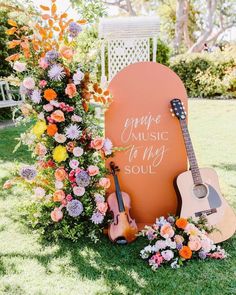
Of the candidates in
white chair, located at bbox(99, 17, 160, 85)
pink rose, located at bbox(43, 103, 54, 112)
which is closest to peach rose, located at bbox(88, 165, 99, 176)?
pink rose, located at bbox(43, 103, 54, 112)

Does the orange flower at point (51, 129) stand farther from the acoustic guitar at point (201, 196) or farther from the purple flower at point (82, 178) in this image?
the acoustic guitar at point (201, 196)

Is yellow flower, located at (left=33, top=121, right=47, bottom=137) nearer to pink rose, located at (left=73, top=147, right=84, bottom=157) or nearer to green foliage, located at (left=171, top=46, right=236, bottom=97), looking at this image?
pink rose, located at (left=73, top=147, right=84, bottom=157)

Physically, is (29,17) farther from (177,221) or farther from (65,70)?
(177,221)

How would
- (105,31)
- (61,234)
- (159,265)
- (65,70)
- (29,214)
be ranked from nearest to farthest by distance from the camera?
(159,265) < (65,70) < (61,234) < (29,214) < (105,31)

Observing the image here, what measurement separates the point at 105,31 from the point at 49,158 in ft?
23.5

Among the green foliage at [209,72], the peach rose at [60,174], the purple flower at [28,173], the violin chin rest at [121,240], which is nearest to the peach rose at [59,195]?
the peach rose at [60,174]

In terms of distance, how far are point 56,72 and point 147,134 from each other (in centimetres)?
95

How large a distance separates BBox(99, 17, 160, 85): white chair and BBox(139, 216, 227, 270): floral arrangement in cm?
691

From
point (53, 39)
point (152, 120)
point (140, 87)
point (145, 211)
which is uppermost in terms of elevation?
point (53, 39)

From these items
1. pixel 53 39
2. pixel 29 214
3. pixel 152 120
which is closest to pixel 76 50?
pixel 53 39

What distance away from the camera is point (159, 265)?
8.91 feet

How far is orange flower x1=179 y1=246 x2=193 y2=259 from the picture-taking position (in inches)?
108

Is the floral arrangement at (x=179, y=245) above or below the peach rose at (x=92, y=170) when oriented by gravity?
below

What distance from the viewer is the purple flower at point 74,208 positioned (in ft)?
9.82
